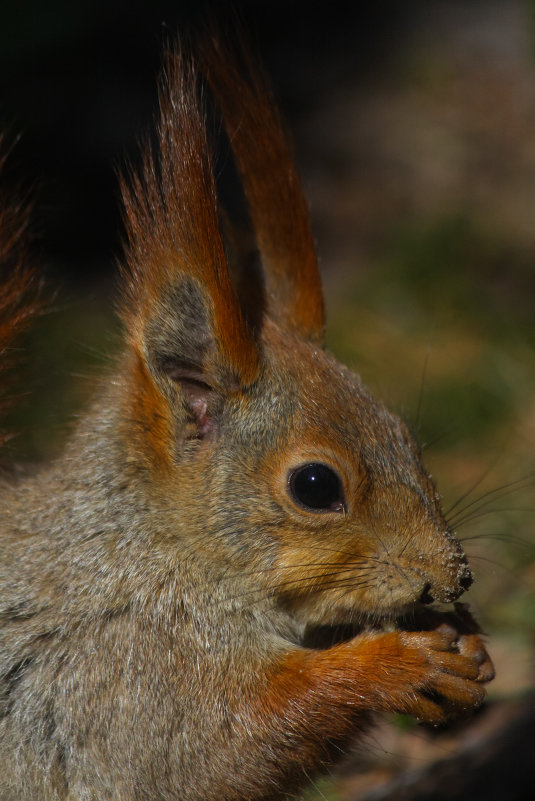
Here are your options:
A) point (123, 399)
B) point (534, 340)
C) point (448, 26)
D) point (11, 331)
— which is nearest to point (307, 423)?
point (123, 399)

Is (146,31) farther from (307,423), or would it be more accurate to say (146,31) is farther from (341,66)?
(307,423)

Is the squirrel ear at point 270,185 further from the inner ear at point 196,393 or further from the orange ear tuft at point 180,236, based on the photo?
the inner ear at point 196,393

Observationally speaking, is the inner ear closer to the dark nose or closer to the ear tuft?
the ear tuft

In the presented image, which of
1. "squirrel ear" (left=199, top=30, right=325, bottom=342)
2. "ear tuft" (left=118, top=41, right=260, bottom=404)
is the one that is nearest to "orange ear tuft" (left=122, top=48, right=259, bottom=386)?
"ear tuft" (left=118, top=41, right=260, bottom=404)

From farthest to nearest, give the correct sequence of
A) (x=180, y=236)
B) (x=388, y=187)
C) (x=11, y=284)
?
(x=388, y=187)
(x=11, y=284)
(x=180, y=236)

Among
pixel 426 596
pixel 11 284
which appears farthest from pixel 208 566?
pixel 11 284

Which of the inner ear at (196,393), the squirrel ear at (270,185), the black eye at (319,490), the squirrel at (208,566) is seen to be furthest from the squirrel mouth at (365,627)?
the squirrel ear at (270,185)

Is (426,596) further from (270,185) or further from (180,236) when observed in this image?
(270,185)
